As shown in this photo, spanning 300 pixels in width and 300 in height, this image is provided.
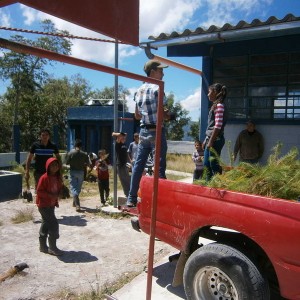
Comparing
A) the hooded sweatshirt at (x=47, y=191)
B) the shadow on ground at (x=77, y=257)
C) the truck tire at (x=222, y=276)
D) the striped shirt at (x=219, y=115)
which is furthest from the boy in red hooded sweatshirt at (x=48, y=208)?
the truck tire at (x=222, y=276)

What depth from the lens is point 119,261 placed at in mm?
4930

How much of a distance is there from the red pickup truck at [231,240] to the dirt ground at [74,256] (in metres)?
1.40

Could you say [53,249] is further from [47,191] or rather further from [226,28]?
[226,28]

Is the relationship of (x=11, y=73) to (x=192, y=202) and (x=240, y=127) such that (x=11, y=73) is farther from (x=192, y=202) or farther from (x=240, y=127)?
(x=192, y=202)

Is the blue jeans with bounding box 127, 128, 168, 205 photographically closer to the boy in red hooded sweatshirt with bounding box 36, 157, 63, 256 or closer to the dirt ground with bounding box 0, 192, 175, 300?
the dirt ground with bounding box 0, 192, 175, 300

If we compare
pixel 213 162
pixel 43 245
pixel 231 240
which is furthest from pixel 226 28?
pixel 43 245

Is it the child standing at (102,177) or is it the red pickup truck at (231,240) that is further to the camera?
the child standing at (102,177)

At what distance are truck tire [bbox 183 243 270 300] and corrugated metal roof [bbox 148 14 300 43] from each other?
3716 mm

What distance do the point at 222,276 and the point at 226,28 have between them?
13.5 ft

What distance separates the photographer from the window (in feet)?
21.3

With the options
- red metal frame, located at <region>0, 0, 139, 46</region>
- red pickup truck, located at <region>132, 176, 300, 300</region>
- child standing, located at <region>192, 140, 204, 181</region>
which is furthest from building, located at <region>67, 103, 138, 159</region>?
red metal frame, located at <region>0, 0, 139, 46</region>

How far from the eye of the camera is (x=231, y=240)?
10.2 ft

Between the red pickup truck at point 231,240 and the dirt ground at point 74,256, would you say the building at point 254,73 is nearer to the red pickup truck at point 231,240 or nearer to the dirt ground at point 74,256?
the dirt ground at point 74,256

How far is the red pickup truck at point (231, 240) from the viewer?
8.08 feet
